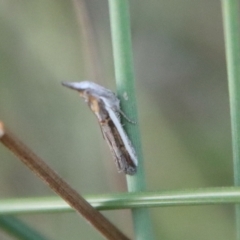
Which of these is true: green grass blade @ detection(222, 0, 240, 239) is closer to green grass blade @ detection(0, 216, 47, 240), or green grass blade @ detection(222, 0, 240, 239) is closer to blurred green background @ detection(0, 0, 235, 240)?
green grass blade @ detection(0, 216, 47, 240)

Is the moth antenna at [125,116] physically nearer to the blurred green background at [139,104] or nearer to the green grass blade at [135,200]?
the green grass blade at [135,200]

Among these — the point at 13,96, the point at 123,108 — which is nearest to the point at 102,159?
the point at 13,96

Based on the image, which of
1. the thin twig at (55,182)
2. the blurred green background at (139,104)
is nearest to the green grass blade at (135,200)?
the thin twig at (55,182)

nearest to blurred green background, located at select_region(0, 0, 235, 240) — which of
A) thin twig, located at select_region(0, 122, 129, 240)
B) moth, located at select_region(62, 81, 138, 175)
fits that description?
moth, located at select_region(62, 81, 138, 175)

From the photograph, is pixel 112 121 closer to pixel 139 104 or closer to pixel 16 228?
pixel 16 228

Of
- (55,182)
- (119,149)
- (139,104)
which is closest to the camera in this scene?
(55,182)

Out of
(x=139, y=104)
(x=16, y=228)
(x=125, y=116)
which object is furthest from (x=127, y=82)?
(x=139, y=104)
